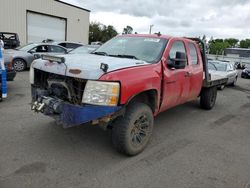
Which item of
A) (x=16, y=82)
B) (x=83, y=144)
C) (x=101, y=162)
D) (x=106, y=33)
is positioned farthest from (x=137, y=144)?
(x=106, y=33)

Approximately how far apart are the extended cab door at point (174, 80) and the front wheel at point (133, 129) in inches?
Result: 25.9

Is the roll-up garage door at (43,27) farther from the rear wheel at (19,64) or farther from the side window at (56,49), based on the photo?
the rear wheel at (19,64)

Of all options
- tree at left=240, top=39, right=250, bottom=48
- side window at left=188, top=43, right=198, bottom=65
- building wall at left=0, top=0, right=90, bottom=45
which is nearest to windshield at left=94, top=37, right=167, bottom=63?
side window at left=188, top=43, right=198, bottom=65

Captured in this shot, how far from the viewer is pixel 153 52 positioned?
4.39m

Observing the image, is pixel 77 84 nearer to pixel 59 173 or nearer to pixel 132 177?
pixel 59 173

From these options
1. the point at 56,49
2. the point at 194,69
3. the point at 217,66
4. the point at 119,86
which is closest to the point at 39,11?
the point at 56,49

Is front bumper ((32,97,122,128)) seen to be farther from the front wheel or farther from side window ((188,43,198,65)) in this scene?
side window ((188,43,198,65))

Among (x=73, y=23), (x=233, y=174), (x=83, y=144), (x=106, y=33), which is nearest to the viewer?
(x=233, y=174)

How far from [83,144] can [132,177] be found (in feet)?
4.07

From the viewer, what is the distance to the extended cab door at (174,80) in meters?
4.32

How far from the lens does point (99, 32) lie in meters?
47.8

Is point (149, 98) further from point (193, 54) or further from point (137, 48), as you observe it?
point (193, 54)

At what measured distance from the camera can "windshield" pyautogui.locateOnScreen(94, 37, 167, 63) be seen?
14.2 feet

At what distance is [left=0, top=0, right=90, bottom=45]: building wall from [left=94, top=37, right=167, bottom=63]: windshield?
18.5 metres
